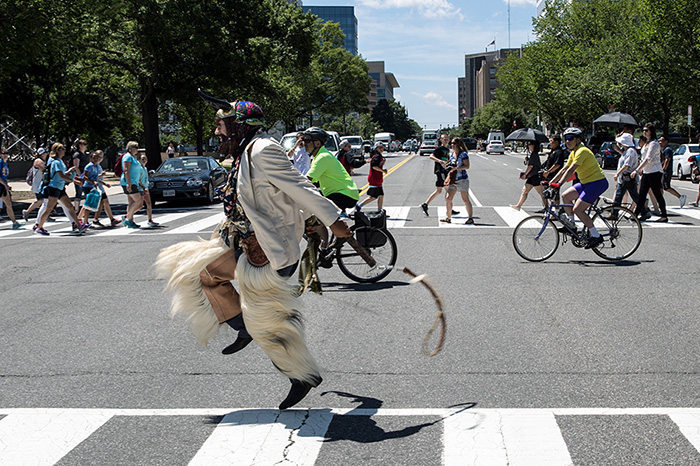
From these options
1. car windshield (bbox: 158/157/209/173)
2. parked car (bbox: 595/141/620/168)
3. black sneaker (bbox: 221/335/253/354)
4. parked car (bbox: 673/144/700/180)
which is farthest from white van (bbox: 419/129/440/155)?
black sneaker (bbox: 221/335/253/354)

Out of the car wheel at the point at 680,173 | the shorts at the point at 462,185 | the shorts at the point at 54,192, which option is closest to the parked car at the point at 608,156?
the car wheel at the point at 680,173

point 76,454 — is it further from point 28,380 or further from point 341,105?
point 341,105

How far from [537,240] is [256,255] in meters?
6.46

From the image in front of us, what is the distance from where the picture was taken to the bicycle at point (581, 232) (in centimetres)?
980

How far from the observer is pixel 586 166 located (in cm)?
967

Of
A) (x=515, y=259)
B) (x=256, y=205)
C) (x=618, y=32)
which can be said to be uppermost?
(x=618, y=32)

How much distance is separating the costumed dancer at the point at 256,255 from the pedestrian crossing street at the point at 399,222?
373 inches

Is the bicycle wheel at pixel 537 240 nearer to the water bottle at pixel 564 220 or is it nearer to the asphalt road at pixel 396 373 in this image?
the water bottle at pixel 564 220

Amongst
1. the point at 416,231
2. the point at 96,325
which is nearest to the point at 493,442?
the point at 96,325

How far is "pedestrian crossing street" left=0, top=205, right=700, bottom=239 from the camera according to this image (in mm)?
14227

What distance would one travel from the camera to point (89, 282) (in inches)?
357

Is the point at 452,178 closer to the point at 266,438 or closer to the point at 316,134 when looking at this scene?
the point at 316,134

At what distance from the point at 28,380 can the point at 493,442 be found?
10.8ft

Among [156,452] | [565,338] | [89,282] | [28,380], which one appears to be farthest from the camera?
[89,282]
